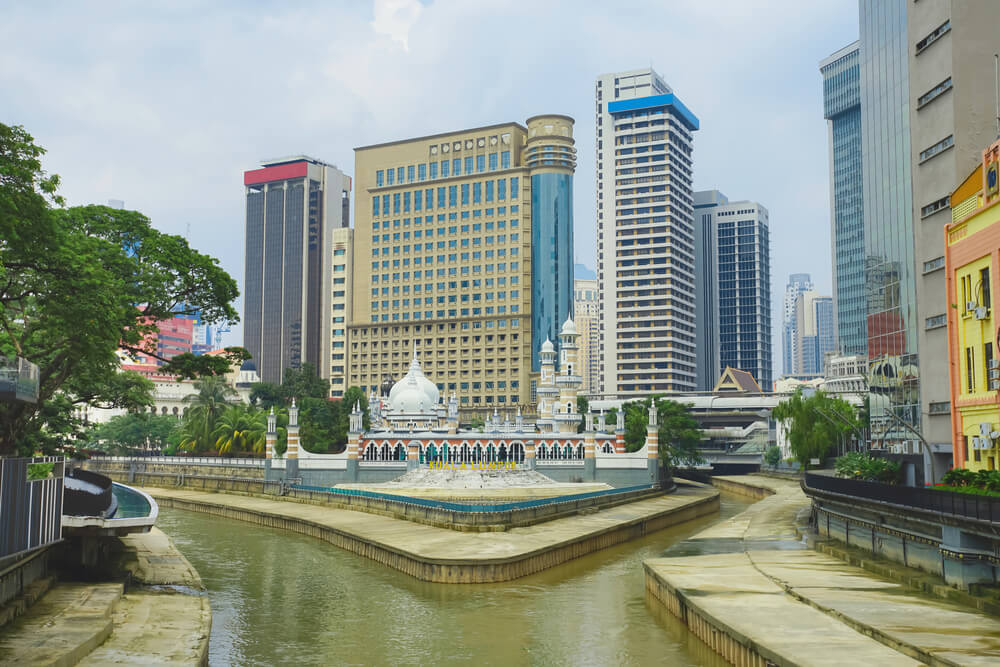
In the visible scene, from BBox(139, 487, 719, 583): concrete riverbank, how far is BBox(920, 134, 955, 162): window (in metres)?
29.5

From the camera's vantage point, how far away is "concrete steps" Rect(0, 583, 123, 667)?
23344 mm

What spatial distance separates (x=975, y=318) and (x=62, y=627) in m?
39.7

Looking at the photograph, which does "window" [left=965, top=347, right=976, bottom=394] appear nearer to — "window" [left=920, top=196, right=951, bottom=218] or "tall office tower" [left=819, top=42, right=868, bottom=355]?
"window" [left=920, top=196, right=951, bottom=218]

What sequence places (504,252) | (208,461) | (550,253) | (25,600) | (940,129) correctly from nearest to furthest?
(25,600), (940,129), (208,461), (550,253), (504,252)

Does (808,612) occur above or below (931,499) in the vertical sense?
below

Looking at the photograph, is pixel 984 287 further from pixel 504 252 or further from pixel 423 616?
pixel 504 252

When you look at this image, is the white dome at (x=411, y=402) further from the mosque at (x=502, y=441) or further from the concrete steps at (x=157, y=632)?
the concrete steps at (x=157, y=632)

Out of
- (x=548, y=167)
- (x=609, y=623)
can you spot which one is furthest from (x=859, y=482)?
(x=548, y=167)

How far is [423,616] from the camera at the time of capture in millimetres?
35812

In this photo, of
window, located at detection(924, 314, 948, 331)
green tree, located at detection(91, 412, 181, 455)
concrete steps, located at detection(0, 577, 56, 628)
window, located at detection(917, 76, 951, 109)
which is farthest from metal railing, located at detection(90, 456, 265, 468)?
window, located at detection(917, 76, 951, 109)

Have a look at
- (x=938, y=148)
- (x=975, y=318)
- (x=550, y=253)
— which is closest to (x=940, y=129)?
A: (x=938, y=148)

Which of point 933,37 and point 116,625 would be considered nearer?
point 116,625

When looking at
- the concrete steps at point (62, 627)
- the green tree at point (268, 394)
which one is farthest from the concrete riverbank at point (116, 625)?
the green tree at point (268, 394)

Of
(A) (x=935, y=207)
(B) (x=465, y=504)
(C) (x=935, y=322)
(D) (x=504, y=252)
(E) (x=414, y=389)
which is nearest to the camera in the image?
(C) (x=935, y=322)
